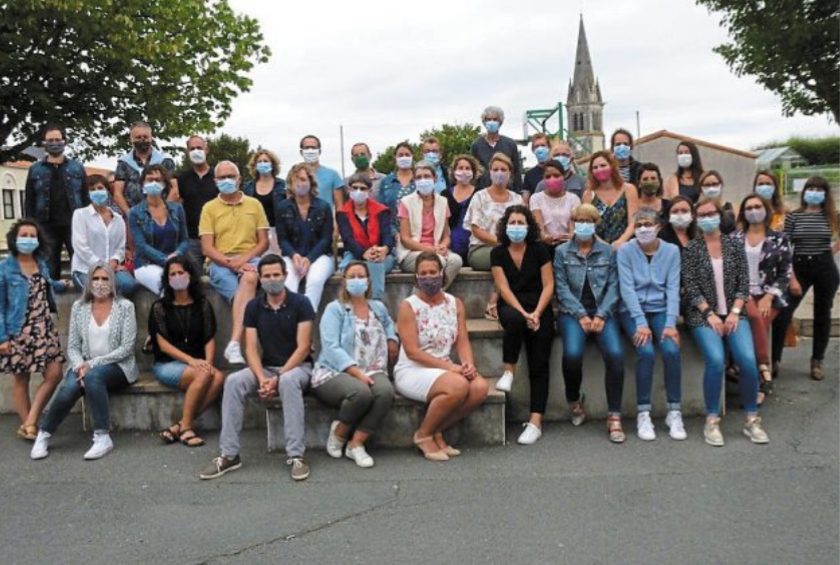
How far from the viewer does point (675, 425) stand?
6066 mm

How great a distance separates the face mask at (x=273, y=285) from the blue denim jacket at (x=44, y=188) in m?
3.09

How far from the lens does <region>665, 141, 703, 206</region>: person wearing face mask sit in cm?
788

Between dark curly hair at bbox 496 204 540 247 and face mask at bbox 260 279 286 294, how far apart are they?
6.36 feet

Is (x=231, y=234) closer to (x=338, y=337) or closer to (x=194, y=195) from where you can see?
(x=194, y=195)

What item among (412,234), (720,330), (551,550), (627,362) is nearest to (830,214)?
(720,330)

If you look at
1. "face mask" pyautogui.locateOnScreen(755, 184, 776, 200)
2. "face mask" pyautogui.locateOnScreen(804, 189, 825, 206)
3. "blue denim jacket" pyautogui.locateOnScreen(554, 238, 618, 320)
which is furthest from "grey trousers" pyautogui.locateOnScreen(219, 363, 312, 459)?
"face mask" pyautogui.locateOnScreen(804, 189, 825, 206)

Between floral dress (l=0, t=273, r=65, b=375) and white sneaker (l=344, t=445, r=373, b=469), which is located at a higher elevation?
floral dress (l=0, t=273, r=65, b=375)

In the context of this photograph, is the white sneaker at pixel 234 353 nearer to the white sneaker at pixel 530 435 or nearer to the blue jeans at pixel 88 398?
the blue jeans at pixel 88 398

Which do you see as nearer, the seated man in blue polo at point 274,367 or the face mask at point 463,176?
the seated man in blue polo at point 274,367

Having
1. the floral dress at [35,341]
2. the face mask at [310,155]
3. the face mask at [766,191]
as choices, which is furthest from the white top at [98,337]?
the face mask at [766,191]

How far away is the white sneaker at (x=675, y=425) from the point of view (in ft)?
19.6

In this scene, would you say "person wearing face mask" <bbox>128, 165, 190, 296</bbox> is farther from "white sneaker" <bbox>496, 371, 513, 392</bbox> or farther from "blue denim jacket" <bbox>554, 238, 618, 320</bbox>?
"blue denim jacket" <bbox>554, 238, 618, 320</bbox>

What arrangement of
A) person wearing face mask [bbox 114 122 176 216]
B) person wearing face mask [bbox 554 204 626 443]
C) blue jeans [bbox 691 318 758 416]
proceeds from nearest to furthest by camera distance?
1. blue jeans [bbox 691 318 758 416]
2. person wearing face mask [bbox 554 204 626 443]
3. person wearing face mask [bbox 114 122 176 216]

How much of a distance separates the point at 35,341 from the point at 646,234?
532 cm
